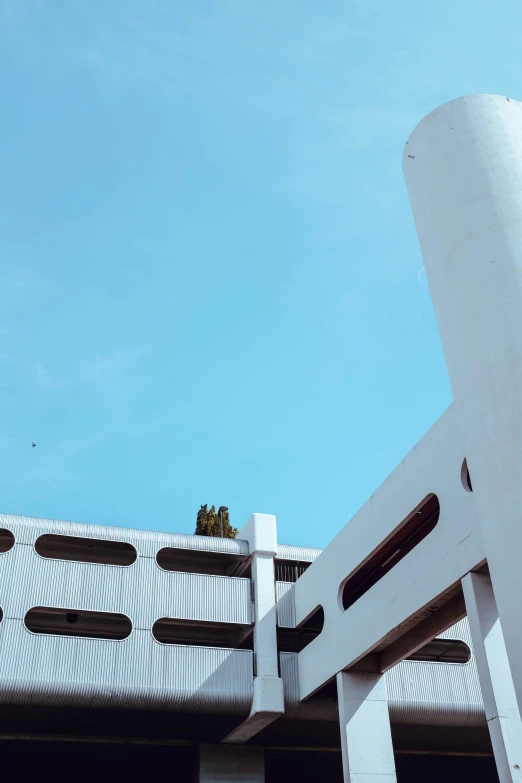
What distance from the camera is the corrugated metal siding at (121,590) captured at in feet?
66.9

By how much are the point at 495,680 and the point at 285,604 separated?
10749 mm

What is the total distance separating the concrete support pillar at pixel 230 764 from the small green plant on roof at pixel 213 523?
865 cm

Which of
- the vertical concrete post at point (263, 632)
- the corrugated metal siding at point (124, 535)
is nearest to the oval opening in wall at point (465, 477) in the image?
the vertical concrete post at point (263, 632)

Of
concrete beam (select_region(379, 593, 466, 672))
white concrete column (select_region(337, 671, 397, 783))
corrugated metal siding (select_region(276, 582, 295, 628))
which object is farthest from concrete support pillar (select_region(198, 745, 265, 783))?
concrete beam (select_region(379, 593, 466, 672))

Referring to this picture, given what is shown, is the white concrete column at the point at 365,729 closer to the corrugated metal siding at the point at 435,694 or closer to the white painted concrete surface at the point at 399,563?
the white painted concrete surface at the point at 399,563

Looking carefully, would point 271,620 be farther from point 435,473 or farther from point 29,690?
point 435,473

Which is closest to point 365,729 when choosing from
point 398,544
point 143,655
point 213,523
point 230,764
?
point 398,544

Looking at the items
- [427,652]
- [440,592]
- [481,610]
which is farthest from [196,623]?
[481,610]

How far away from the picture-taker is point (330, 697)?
20.8m

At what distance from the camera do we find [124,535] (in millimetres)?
22016

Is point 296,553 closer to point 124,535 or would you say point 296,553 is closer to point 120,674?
point 124,535

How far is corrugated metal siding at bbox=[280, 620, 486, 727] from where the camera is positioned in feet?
64.9

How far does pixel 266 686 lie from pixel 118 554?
270 inches

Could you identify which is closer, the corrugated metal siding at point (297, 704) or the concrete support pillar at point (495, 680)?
the concrete support pillar at point (495, 680)
